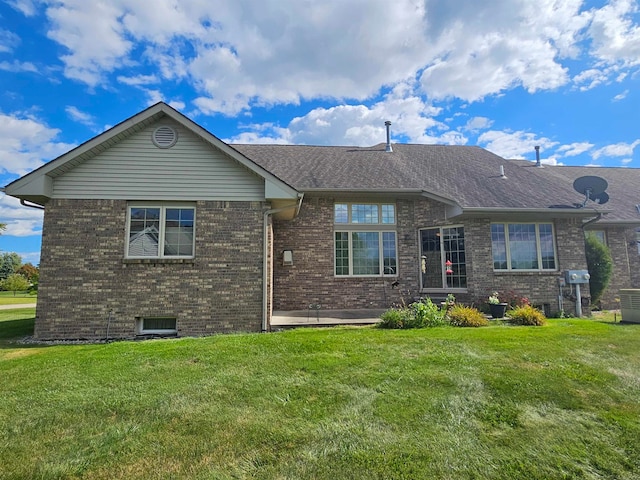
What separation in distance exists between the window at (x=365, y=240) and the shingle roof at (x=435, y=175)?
0.92 meters

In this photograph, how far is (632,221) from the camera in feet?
42.0

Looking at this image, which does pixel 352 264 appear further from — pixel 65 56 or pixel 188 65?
pixel 65 56

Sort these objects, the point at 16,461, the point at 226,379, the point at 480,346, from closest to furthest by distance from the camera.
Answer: the point at 16,461 → the point at 226,379 → the point at 480,346

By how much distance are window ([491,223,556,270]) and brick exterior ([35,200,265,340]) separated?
7.76 meters

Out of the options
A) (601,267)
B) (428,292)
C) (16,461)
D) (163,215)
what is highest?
(163,215)

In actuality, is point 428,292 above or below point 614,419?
above

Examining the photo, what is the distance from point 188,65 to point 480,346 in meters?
10.7

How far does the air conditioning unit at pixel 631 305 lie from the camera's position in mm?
9185

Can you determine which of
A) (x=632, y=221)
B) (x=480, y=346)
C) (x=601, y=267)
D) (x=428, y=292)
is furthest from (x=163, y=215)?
(x=632, y=221)

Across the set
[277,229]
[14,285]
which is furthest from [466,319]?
[14,285]

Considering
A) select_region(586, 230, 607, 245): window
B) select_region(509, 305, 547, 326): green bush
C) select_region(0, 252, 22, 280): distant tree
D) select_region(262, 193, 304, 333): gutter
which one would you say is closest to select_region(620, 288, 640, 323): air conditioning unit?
select_region(509, 305, 547, 326): green bush

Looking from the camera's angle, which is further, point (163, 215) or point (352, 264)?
point (352, 264)

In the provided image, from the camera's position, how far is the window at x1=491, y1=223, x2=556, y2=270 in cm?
1095

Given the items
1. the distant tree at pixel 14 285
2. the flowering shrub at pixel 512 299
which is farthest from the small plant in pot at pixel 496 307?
the distant tree at pixel 14 285
